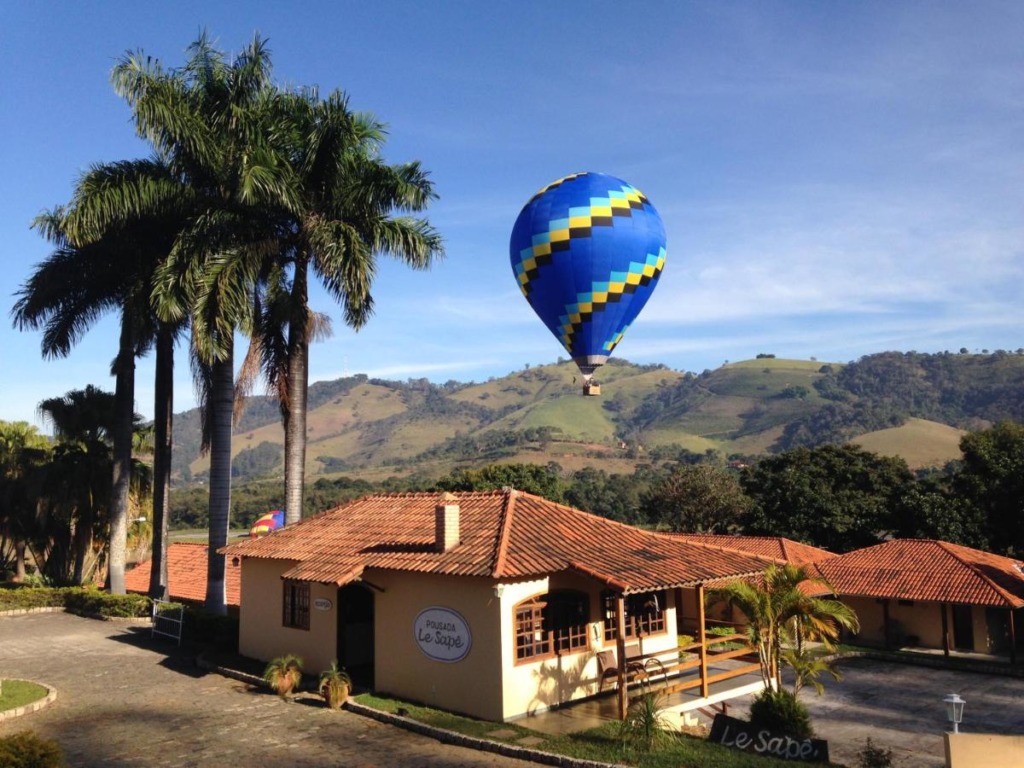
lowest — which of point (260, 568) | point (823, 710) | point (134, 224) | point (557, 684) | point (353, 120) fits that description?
point (823, 710)

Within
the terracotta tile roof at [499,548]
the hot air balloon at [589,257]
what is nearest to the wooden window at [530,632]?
the terracotta tile roof at [499,548]

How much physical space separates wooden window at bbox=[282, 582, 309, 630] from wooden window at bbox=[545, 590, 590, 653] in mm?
7032

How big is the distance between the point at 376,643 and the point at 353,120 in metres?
15.9

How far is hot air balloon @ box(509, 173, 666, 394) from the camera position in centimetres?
2528

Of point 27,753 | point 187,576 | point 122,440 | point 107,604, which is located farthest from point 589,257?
point 187,576

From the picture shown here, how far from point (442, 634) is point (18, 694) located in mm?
9639

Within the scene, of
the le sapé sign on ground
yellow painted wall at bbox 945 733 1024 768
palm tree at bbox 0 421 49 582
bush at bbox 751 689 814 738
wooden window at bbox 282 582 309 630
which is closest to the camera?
yellow painted wall at bbox 945 733 1024 768

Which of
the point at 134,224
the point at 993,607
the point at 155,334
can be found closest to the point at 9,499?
the point at 155,334

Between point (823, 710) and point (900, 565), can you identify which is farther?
point (900, 565)

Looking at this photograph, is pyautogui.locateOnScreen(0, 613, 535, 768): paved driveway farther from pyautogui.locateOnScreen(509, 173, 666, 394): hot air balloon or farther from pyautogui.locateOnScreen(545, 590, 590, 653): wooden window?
pyautogui.locateOnScreen(509, 173, 666, 394): hot air balloon

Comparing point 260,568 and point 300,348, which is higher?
point 300,348

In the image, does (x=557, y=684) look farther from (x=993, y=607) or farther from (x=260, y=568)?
(x=993, y=607)

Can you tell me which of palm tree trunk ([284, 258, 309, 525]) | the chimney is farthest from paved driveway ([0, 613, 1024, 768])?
palm tree trunk ([284, 258, 309, 525])

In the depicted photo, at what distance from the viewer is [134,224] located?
90.1 ft
